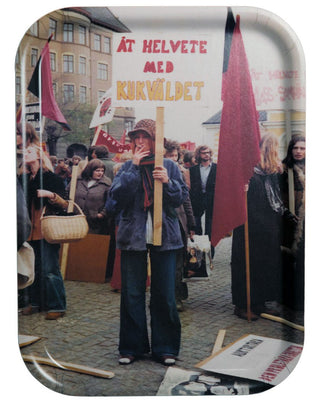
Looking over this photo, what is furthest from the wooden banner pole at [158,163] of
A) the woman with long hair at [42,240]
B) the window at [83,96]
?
the woman with long hair at [42,240]

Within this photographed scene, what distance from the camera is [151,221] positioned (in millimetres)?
3758

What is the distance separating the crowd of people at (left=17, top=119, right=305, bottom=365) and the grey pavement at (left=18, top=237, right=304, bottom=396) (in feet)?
0.17

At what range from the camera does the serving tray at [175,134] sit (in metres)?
3.72

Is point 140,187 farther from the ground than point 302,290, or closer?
farther from the ground

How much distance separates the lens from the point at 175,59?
374 centimetres

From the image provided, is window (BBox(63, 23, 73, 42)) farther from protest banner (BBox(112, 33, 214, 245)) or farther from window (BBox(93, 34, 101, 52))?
→ protest banner (BBox(112, 33, 214, 245))

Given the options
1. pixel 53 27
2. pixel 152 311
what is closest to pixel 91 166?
pixel 53 27

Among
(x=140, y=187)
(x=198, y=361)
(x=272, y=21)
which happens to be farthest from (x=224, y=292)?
(x=272, y=21)

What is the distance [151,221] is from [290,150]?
2.98 feet

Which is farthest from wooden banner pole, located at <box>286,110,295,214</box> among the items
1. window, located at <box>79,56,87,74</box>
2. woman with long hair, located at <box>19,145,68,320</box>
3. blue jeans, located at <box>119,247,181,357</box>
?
woman with long hair, located at <box>19,145,68,320</box>

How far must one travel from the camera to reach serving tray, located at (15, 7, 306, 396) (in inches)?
146

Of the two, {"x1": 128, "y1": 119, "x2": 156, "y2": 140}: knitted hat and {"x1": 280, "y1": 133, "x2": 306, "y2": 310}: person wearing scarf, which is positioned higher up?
{"x1": 128, "y1": 119, "x2": 156, "y2": 140}: knitted hat

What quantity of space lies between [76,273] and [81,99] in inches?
40.1

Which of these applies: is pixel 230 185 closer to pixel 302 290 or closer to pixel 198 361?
pixel 302 290
